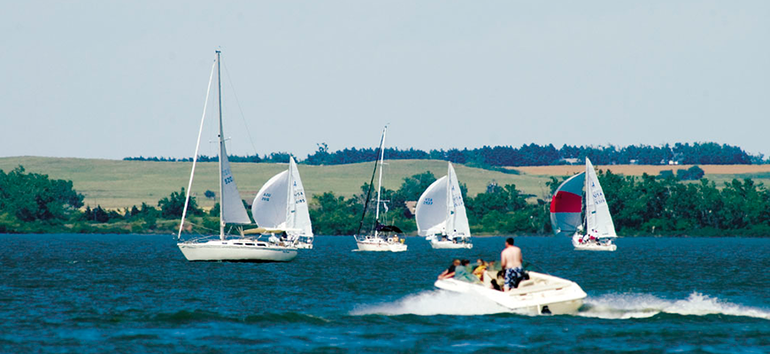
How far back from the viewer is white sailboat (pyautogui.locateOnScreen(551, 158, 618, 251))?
384 ft

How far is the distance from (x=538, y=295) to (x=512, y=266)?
4.07 feet

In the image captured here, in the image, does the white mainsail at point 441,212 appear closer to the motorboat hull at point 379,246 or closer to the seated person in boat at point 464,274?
the motorboat hull at point 379,246

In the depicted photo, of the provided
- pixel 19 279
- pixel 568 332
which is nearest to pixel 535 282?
pixel 568 332

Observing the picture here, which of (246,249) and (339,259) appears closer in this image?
(246,249)

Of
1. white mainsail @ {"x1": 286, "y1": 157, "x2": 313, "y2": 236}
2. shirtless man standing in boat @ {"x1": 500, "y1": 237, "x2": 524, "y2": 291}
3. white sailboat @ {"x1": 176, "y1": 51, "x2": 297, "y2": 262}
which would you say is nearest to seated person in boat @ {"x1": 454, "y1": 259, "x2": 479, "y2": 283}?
shirtless man standing in boat @ {"x1": 500, "y1": 237, "x2": 524, "y2": 291}

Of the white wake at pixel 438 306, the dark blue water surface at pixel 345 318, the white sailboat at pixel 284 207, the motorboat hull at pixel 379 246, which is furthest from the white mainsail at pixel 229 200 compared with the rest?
the motorboat hull at pixel 379 246

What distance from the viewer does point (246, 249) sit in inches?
2825

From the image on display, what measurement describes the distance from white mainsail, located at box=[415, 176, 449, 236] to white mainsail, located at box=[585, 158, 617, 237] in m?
15.3

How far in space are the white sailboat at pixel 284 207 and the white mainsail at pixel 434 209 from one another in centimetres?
2109

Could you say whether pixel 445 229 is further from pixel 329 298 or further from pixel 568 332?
pixel 568 332

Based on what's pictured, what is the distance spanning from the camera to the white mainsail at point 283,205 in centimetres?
9706

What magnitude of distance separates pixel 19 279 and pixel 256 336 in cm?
3029

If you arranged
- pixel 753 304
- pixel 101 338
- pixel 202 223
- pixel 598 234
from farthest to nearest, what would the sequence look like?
pixel 202 223 < pixel 598 234 < pixel 753 304 < pixel 101 338

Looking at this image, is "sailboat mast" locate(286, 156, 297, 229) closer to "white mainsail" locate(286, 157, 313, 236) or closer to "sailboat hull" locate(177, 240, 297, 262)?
"white mainsail" locate(286, 157, 313, 236)
